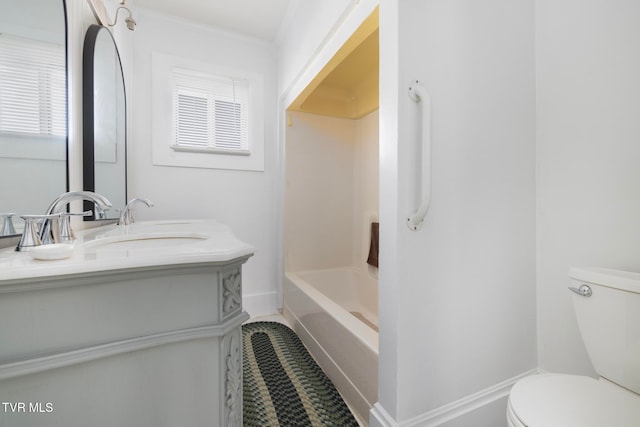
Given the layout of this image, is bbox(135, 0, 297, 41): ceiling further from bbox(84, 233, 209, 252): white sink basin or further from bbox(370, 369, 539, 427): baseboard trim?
bbox(370, 369, 539, 427): baseboard trim

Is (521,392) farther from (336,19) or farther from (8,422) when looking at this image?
(336,19)

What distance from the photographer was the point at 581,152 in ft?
3.61

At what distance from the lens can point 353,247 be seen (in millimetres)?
2660

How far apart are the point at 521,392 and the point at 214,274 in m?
0.97

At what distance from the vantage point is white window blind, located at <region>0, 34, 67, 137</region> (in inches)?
27.6

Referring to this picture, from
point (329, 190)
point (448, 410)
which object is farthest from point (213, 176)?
point (448, 410)

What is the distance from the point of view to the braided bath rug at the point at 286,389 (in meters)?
1.20

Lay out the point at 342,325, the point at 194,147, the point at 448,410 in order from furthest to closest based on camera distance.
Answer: the point at 194,147
the point at 342,325
the point at 448,410

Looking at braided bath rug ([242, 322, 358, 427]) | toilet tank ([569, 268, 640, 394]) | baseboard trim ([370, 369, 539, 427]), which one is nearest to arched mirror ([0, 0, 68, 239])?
braided bath rug ([242, 322, 358, 427])

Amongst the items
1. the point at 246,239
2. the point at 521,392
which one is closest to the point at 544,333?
the point at 521,392

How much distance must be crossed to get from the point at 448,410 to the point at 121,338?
117cm

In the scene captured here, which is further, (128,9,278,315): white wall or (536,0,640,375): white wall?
(128,9,278,315): white wall

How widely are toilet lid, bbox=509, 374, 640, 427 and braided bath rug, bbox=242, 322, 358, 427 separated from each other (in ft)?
2.40

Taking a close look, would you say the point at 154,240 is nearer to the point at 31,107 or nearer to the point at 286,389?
the point at 31,107
